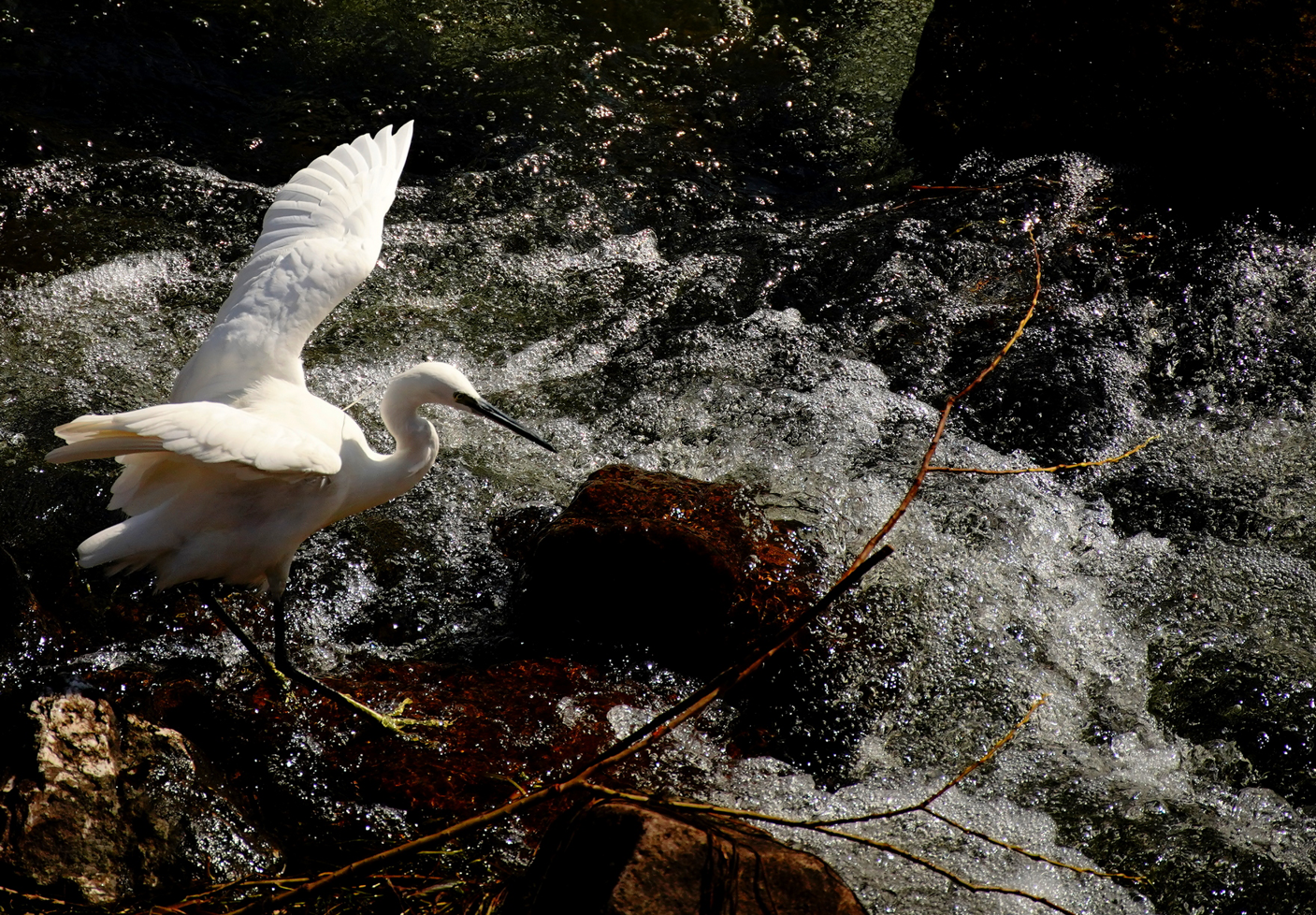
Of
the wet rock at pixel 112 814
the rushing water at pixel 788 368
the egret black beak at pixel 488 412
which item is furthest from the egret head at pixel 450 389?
the wet rock at pixel 112 814

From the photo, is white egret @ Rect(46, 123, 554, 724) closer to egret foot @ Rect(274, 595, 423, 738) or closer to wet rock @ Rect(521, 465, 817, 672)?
egret foot @ Rect(274, 595, 423, 738)

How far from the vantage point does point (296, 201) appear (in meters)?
3.80

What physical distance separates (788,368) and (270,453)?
2.60 metres

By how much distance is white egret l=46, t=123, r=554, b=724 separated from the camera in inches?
113

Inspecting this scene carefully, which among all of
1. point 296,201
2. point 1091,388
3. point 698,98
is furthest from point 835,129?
point 296,201

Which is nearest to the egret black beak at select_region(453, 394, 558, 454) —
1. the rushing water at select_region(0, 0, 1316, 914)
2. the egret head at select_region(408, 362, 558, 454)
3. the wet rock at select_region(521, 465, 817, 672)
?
the egret head at select_region(408, 362, 558, 454)

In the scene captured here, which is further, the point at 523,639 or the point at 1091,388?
the point at 1091,388

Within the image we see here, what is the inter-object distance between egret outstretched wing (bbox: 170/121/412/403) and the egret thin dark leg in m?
0.72

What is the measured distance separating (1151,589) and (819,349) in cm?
176

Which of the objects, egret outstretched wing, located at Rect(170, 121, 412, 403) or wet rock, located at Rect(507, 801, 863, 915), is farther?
egret outstretched wing, located at Rect(170, 121, 412, 403)

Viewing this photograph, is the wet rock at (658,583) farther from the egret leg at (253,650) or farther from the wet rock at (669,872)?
the wet rock at (669,872)

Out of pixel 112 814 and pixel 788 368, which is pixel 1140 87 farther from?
pixel 112 814

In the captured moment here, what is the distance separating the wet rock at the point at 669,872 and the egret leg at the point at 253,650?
1336 mm

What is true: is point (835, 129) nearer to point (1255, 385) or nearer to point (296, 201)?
point (1255, 385)
